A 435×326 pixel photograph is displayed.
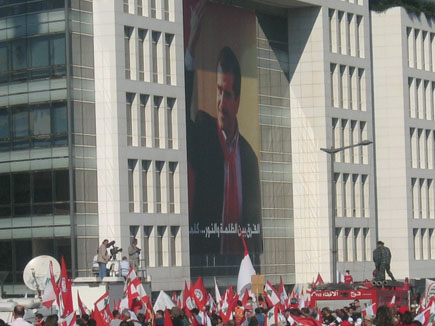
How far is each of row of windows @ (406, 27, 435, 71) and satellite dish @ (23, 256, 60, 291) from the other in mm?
40323

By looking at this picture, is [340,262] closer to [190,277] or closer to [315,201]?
[315,201]

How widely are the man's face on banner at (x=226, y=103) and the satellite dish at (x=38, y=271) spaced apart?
2349 centimetres

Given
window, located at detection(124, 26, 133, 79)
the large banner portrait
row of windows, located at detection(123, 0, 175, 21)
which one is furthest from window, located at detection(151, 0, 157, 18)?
the large banner portrait

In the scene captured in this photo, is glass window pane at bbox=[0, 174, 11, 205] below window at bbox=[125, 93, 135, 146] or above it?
below

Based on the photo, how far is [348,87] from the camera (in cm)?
7544

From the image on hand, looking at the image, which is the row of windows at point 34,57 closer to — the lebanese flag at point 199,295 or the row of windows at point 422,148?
the lebanese flag at point 199,295

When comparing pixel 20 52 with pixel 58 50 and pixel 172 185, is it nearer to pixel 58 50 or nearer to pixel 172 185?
pixel 58 50

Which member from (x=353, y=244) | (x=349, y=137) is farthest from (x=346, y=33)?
(x=353, y=244)

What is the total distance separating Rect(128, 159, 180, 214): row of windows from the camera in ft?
198

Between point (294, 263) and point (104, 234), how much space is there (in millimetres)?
17721

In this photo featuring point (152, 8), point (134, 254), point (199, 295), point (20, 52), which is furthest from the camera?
point (152, 8)

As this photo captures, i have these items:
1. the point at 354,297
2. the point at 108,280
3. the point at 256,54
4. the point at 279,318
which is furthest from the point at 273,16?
the point at 279,318

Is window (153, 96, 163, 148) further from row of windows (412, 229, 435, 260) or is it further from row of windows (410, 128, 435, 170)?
row of windows (412, 229, 435, 260)

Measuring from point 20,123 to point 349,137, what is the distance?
2217 cm
